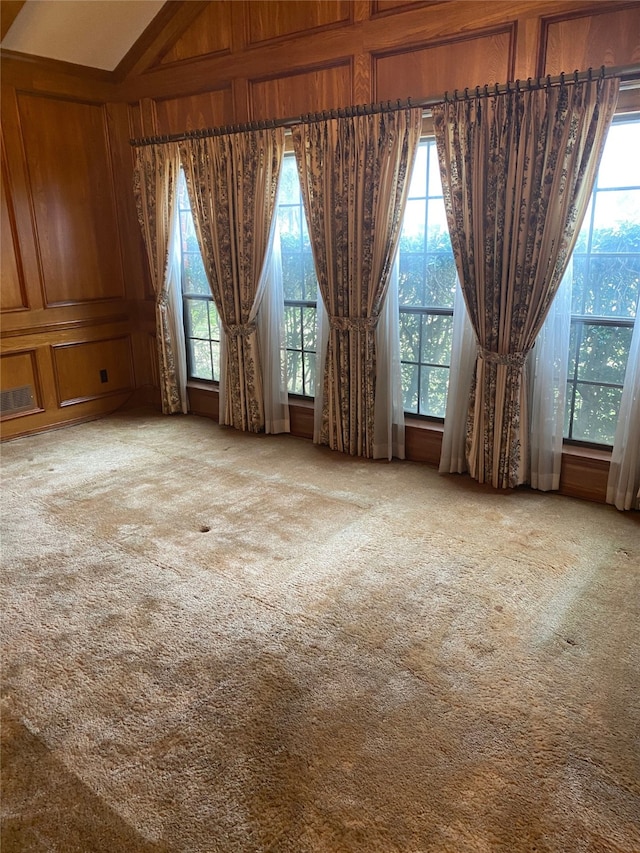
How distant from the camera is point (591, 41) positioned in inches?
119

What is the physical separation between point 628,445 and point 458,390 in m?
0.98

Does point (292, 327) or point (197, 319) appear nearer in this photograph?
point (292, 327)

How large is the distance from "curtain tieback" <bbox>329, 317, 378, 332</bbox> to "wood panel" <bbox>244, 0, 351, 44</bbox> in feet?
5.78

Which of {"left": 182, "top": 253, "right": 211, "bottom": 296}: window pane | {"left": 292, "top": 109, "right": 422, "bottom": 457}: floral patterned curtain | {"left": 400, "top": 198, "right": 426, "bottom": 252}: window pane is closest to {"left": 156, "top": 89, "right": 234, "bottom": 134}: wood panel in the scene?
{"left": 292, "top": 109, "right": 422, "bottom": 457}: floral patterned curtain

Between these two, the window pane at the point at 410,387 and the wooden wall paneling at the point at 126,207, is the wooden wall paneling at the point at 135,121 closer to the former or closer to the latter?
the wooden wall paneling at the point at 126,207

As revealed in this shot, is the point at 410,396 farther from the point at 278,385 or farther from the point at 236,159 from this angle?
the point at 236,159

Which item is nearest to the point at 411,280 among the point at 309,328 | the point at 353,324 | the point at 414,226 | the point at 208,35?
the point at 414,226

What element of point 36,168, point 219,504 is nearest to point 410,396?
point 219,504

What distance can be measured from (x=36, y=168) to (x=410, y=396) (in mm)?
3298

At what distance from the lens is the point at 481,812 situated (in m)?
1.67

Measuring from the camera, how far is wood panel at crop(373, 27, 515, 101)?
328 centimetres

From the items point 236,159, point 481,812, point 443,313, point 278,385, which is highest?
point 236,159

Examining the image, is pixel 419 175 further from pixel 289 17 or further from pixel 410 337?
pixel 289 17

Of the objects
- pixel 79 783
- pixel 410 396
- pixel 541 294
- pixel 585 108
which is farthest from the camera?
pixel 410 396
